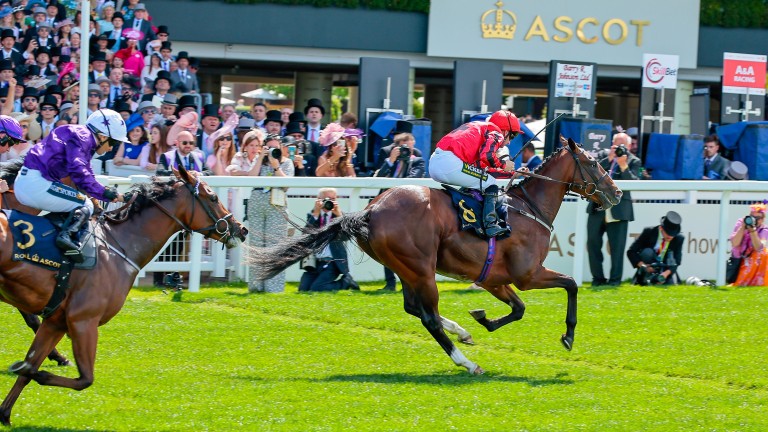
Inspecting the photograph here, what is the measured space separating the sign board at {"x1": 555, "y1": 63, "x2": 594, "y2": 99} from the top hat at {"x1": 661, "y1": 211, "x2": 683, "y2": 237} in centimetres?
363

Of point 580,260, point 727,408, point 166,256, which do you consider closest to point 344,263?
point 166,256

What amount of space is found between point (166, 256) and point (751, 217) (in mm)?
6313

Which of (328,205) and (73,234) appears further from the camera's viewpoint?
(328,205)

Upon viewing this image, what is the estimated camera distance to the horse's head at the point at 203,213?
734cm

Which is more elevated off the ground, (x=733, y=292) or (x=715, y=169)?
(x=715, y=169)

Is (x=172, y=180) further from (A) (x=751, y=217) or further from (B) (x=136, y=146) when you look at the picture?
(A) (x=751, y=217)

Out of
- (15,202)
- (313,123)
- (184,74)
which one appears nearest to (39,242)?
(15,202)

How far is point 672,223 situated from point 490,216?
4.42 meters

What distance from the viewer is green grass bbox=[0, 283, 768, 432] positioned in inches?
267

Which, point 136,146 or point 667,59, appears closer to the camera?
point 136,146

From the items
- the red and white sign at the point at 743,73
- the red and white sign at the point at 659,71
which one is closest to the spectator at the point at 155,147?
the red and white sign at the point at 659,71

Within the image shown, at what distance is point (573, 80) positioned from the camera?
15.7 meters

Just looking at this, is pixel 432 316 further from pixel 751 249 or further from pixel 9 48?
pixel 9 48

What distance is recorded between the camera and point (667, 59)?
54.4ft
